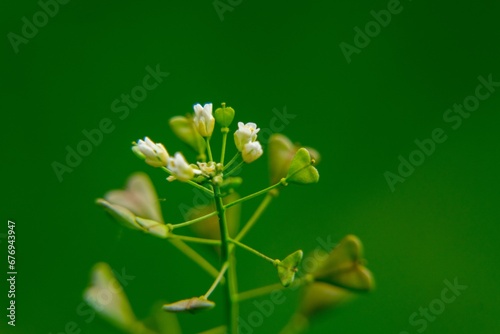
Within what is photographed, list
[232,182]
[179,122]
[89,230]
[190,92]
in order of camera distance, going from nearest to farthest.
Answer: [232,182] < [179,122] < [89,230] < [190,92]

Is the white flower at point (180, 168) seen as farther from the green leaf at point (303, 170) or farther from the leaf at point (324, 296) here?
the leaf at point (324, 296)

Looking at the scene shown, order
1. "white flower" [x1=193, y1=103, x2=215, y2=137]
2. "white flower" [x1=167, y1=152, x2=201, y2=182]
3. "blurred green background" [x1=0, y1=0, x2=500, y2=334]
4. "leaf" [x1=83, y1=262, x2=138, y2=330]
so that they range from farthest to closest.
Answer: "blurred green background" [x1=0, y1=0, x2=500, y2=334]
"leaf" [x1=83, y1=262, x2=138, y2=330]
"white flower" [x1=193, y1=103, x2=215, y2=137]
"white flower" [x1=167, y1=152, x2=201, y2=182]

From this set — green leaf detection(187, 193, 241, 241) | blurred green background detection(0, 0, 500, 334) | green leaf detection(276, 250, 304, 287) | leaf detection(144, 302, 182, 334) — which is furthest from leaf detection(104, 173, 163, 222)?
blurred green background detection(0, 0, 500, 334)

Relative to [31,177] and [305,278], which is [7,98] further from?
[305,278]

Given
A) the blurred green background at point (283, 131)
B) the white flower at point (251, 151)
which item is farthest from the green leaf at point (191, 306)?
the blurred green background at point (283, 131)

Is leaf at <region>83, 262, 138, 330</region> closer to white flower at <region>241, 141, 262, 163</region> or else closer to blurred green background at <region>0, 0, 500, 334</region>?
white flower at <region>241, 141, 262, 163</region>

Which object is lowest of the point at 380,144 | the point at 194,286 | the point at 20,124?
the point at 194,286

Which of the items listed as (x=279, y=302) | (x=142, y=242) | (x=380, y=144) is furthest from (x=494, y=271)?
(x=142, y=242)

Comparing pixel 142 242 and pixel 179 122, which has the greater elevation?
pixel 179 122
